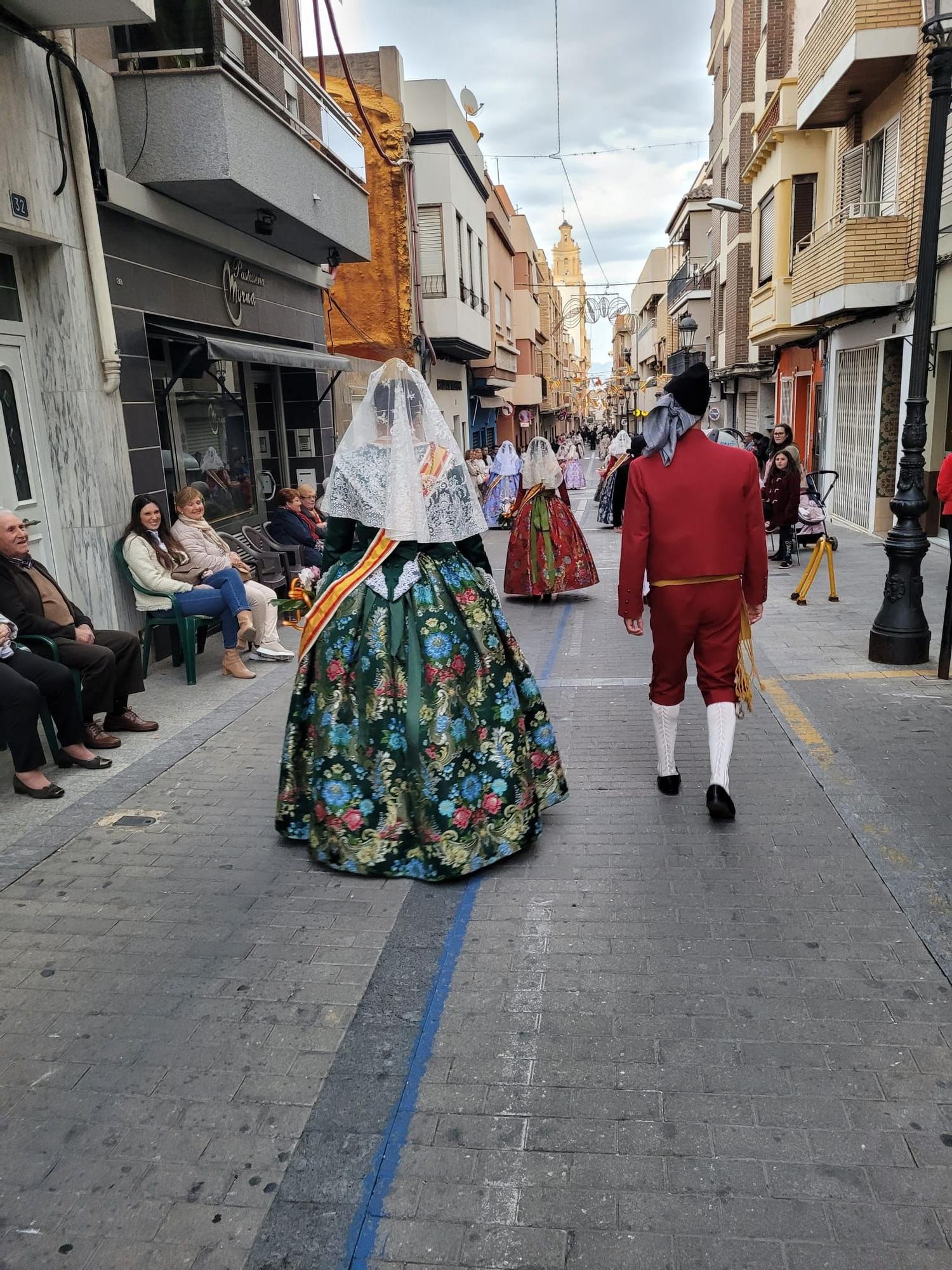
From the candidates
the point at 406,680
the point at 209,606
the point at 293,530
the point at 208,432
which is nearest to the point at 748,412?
the point at 293,530

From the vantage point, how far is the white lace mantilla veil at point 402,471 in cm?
411

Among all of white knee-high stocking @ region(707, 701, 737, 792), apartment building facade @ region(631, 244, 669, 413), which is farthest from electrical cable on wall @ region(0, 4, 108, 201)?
apartment building facade @ region(631, 244, 669, 413)

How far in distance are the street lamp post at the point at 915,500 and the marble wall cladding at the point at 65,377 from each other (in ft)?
19.1

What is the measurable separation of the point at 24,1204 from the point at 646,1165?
1.57 m

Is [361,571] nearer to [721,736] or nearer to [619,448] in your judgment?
[721,736]

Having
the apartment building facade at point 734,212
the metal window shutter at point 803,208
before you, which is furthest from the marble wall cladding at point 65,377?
the apartment building facade at point 734,212

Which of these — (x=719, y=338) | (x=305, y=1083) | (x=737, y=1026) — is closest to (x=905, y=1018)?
(x=737, y=1026)

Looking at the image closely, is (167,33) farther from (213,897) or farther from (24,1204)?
(24,1204)

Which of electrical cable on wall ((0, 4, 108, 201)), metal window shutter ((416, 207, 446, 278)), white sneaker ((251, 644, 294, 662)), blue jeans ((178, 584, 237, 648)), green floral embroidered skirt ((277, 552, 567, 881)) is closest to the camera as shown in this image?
green floral embroidered skirt ((277, 552, 567, 881))

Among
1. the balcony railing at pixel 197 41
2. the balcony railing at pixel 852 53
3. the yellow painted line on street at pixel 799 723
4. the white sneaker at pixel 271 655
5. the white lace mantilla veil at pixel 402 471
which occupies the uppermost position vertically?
the balcony railing at pixel 852 53

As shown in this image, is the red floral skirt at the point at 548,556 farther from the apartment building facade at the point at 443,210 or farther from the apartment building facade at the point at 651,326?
the apartment building facade at the point at 651,326

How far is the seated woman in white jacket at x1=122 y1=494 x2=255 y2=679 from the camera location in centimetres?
738

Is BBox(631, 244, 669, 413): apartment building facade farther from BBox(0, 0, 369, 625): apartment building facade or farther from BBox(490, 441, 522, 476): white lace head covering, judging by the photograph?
BBox(0, 0, 369, 625): apartment building facade

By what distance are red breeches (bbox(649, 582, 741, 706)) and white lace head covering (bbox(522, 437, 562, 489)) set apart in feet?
20.4
